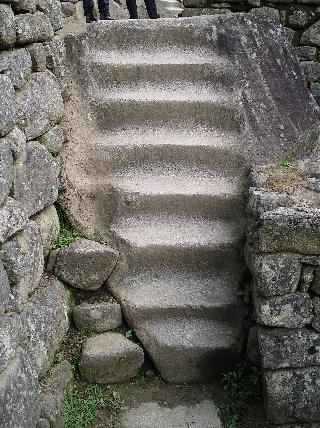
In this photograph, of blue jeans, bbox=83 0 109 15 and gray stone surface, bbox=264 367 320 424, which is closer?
gray stone surface, bbox=264 367 320 424

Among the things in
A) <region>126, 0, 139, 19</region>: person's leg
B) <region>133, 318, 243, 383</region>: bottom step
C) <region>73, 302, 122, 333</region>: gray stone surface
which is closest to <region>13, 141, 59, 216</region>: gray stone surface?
<region>73, 302, 122, 333</region>: gray stone surface

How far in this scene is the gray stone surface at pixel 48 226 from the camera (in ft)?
10.4

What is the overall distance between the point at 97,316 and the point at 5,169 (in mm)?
1151

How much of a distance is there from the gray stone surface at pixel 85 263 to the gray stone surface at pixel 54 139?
572 mm

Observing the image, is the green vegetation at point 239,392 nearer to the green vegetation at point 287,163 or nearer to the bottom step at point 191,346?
the bottom step at point 191,346

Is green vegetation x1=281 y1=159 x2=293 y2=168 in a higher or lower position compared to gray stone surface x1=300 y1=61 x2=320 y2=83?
lower

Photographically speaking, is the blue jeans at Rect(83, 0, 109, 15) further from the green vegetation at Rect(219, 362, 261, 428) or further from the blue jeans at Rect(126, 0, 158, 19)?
the green vegetation at Rect(219, 362, 261, 428)

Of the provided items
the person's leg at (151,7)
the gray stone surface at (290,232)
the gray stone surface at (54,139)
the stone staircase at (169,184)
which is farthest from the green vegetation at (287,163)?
the person's leg at (151,7)

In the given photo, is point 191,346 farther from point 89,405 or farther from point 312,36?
point 312,36

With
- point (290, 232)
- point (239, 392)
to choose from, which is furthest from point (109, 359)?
point (290, 232)

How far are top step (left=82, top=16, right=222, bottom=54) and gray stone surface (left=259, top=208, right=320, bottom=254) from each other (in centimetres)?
190

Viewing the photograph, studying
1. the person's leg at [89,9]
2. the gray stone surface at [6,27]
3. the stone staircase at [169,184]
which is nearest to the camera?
the gray stone surface at [6,27]

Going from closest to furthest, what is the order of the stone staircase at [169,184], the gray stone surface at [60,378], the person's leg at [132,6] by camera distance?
the gray stone surface at [60,378]
the stone staircase at [169,184]
the person's leg at [132,6]

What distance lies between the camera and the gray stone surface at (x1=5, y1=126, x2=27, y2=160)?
9.00ft
